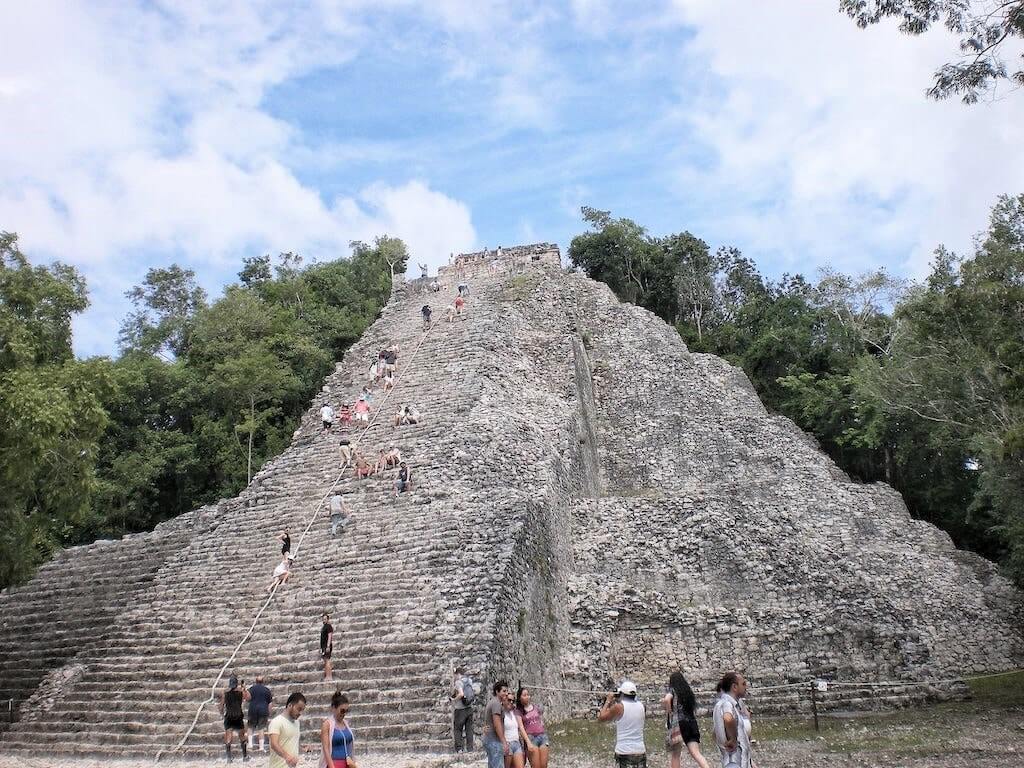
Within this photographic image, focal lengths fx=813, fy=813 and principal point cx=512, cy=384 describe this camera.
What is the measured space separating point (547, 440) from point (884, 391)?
7381 millimetres

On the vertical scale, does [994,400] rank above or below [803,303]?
below

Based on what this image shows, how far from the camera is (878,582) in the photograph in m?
15.7

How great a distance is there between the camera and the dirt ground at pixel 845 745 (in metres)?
8.24

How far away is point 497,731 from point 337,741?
159 centimetres

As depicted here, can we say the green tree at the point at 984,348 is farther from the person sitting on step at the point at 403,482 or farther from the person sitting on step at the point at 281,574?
the person sitting on step at the point at 281,574

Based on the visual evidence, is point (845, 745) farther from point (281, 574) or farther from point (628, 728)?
Answer: point (281, 574)

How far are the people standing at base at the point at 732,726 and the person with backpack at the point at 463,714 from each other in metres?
3.83

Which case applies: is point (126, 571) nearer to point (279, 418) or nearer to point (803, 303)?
point (279, 418)

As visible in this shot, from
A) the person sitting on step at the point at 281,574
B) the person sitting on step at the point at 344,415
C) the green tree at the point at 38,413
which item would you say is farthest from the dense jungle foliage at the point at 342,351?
the person sitting on step at the point at 344,415

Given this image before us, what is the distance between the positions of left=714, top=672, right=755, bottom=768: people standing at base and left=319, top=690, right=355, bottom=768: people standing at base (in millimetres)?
2623

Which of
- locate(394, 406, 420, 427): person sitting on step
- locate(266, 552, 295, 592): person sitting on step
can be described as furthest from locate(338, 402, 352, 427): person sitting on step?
locate(266, 552, 295, 592): person sitting on step

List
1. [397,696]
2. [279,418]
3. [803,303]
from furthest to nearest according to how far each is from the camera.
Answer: [803,303] → [279,418] → [397,696]

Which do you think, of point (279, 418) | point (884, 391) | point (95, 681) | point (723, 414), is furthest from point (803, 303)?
point (95, 681)

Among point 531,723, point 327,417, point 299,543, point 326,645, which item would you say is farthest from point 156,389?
point 531,723
